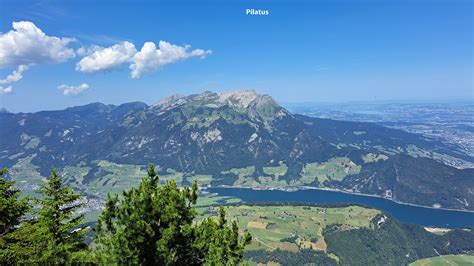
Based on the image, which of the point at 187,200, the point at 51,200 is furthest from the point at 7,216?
the point at 187,200

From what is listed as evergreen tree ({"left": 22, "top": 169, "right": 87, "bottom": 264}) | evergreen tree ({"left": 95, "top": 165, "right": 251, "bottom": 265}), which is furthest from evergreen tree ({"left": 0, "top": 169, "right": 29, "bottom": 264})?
evergreen tree ({"left": 95, "top": 165, "right": 251, "bottom": 265})

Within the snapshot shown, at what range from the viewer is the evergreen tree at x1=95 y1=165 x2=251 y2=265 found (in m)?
23.5

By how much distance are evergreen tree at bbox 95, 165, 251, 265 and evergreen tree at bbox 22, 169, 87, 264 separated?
14.7ft

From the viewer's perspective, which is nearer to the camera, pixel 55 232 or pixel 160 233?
pixel 160 233

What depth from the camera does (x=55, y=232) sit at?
32250 mm

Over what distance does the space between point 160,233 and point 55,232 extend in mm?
12630

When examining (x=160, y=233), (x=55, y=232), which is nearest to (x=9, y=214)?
(x=55, y=232)

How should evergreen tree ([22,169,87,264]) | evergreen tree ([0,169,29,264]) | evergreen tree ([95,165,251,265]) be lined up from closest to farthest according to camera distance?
evergreen tree ([95,165,251,265]) → evergreen tree ([22,169,87,264]) → evergreen tree ([0,169,29,264])

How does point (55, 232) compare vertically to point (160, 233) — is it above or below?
below

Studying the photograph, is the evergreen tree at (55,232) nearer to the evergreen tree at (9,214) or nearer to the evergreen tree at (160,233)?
the evergreen tree at (9,214)

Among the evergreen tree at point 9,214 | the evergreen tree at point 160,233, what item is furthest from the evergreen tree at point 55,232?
the evergreen tree at point 160,233

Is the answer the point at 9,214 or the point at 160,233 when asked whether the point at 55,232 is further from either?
the point at 160,233

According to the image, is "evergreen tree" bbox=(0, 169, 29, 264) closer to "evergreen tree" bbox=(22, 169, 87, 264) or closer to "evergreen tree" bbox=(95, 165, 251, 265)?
"evergreen tree" bbox=(22, 169, 87, 264)

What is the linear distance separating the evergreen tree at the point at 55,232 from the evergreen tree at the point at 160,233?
177 inches
